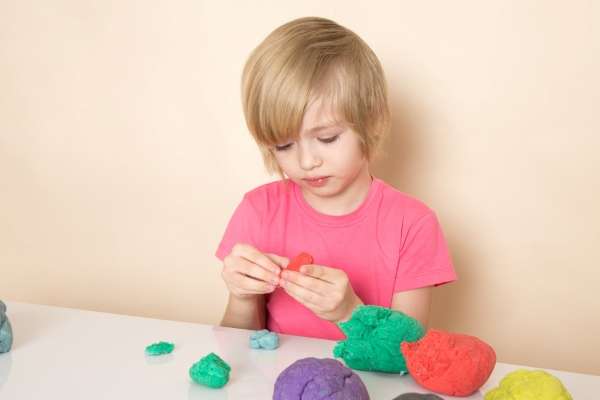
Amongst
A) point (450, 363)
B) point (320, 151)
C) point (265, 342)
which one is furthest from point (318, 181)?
point (450, 363)

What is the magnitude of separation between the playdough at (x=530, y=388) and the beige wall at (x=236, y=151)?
2.05ft

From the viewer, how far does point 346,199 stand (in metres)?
1.04

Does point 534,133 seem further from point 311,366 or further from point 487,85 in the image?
point 311,366

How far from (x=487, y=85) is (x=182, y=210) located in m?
0.66

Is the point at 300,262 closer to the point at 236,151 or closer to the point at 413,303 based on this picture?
the point at 413,303

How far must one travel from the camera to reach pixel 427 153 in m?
1.19

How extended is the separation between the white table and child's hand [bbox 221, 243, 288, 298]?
7cm

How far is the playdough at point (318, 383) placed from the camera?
0.56 metres

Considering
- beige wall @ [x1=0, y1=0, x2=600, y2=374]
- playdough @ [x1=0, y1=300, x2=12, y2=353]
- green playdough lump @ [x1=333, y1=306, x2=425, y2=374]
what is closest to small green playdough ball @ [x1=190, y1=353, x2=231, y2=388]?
green playdough lump @ [x1=333, y1=306, x2=425, y2=374]

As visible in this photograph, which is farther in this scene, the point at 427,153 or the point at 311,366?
the point at 427,153

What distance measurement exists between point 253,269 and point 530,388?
0.39 meters

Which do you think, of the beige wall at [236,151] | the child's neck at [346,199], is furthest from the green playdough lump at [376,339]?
the beige wall at [236,151]

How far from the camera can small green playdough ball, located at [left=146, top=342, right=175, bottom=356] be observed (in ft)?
2.39

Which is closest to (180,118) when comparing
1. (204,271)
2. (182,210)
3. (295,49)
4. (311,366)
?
(182,210)
